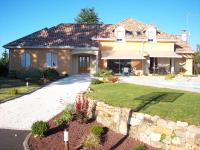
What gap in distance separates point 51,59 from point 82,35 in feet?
19.1

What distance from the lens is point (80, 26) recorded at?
165ft

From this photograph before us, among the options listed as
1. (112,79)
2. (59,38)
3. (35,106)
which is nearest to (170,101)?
(35,106)

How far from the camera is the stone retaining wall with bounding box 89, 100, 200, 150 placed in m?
14.0

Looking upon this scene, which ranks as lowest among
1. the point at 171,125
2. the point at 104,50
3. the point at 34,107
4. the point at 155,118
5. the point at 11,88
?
the point at 34,107

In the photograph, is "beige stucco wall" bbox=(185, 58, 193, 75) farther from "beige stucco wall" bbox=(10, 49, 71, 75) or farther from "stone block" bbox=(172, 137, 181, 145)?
"stone block" bbox=(172, 137, 181, 145)

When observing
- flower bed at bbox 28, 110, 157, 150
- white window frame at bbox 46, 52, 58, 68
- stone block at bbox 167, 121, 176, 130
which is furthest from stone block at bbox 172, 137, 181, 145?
white window frame at bbox 46, 52, 58, 68

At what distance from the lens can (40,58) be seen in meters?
44.5

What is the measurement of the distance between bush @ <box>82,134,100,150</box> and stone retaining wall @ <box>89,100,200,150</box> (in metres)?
1.62

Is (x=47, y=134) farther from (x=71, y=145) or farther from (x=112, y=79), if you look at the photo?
(x=112, y=79)

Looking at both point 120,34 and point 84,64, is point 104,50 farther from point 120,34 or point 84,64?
point 84,64

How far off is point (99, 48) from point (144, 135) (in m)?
29.8

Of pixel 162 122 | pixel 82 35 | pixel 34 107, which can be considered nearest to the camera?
pixel 162 122


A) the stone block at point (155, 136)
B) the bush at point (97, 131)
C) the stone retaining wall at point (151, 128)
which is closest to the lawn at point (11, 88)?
the stone retaining wall at point (151, 128)

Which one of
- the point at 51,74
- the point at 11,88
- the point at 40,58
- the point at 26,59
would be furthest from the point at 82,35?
the point at 11,88
